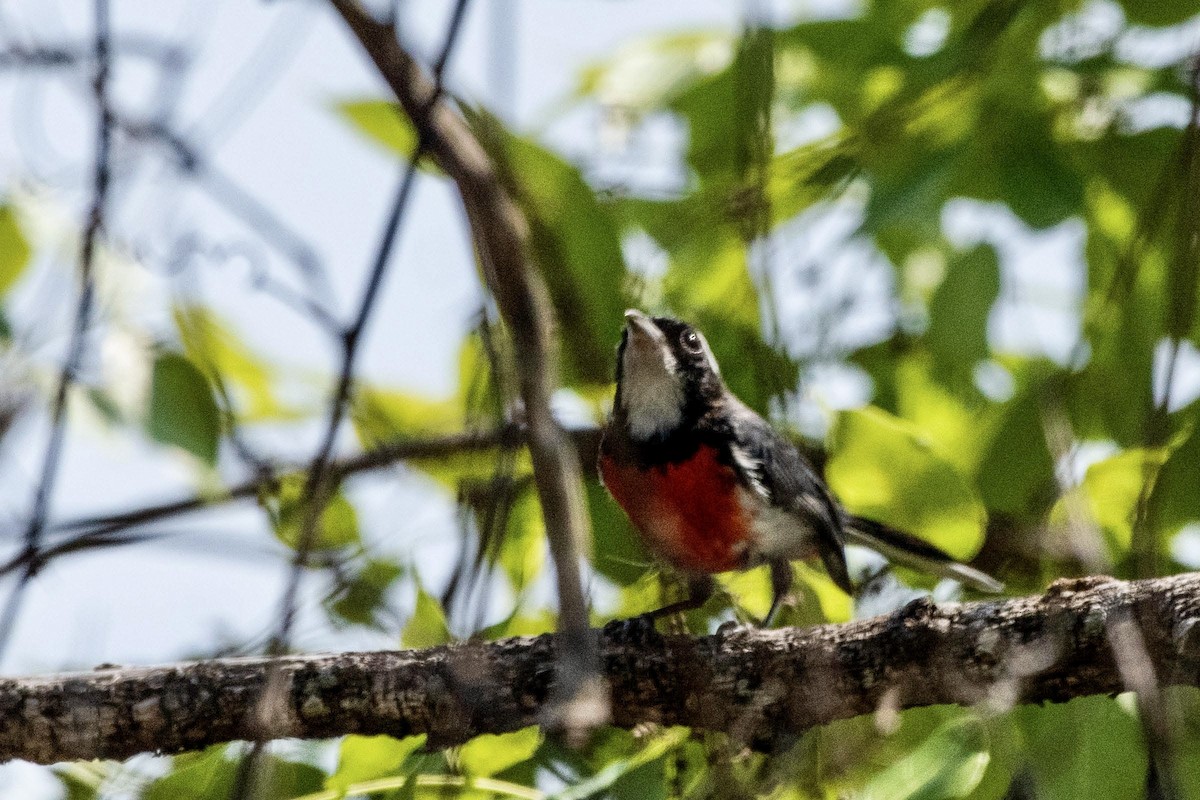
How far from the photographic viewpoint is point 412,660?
288 centimetres

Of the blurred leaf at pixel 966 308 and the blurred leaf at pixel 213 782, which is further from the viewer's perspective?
the blurred leaf at pixel 966 308

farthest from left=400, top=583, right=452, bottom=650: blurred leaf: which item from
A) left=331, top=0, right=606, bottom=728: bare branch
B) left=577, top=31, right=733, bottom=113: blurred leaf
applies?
left=577, top=31, right=733, bottom=113: blurred leaf

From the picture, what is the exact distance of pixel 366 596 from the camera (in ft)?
10.0

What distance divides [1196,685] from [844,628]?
716 mm

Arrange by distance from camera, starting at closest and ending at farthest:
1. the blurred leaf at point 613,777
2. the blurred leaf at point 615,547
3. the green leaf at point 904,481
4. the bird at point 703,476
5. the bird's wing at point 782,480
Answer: the blurred leaf at point 613,777, the green leaf at point 904,481, the blurred leaf at point 615,547, the bird at point 703,476, the bird's wing at point 782,480

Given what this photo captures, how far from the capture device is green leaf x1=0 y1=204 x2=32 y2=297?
382cm

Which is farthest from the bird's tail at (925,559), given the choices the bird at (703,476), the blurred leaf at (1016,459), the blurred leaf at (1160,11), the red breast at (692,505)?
the blurred leaf at (1160,11)

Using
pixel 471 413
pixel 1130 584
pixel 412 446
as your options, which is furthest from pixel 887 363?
pixel 471 413

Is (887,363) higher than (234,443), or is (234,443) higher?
(887,363)

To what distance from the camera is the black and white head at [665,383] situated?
173 inches

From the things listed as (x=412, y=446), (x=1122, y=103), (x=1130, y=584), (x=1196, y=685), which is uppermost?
(x=1122, y=103)

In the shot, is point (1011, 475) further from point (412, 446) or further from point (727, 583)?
point (412, 446)

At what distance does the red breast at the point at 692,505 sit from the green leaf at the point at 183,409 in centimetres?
120

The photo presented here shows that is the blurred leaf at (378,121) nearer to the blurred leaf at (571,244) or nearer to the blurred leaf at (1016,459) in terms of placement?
the blurred leaf at (571,244)
